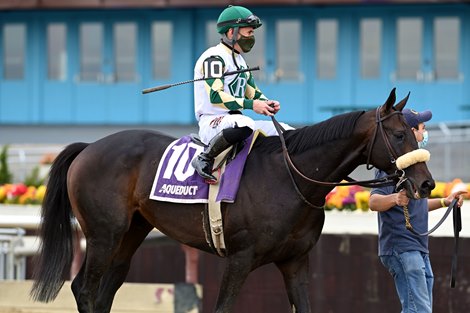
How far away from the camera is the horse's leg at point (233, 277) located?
282 inches

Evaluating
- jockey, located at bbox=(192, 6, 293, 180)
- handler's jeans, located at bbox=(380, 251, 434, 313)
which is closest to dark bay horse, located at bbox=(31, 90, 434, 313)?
jockey, located at bbox=(192, 6, 293, 180)

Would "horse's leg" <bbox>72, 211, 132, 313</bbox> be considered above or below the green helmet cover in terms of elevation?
below

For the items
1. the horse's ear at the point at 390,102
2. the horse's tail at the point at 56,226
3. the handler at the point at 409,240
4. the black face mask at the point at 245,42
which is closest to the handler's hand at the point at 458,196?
the handler at the point at 409,240

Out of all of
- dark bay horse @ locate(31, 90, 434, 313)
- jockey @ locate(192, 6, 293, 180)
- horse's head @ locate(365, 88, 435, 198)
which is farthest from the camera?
jockey @ locate(192, 6, 293, 180)

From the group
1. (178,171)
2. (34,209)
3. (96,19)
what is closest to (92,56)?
(96,19)

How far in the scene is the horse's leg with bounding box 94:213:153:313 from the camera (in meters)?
8.19

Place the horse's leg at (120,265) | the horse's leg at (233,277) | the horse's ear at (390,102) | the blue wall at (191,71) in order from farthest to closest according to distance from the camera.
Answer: the blue wall at (191,71) → the horse's leg at (120,265) → the horse's leg at (233,277) → the horse's ear at (390,102)

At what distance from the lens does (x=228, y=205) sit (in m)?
7.29

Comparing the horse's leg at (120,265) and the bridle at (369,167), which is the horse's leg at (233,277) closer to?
the bridle at (369,167)

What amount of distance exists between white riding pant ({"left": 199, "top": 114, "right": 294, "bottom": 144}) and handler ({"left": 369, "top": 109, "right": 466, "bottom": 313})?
878 mm

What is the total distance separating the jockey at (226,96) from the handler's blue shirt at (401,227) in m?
0.96

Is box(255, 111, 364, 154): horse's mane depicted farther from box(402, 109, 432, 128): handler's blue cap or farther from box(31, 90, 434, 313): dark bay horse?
box(402, 109, 432, 128): handler's blue cap

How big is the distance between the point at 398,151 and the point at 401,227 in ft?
2.29

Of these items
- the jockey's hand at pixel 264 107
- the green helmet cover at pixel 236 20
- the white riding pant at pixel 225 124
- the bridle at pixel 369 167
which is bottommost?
the bridle at pixel 369 167
